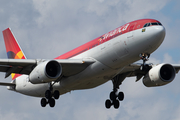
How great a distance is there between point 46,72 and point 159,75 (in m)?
10.5

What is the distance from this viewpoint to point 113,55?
30.0 m

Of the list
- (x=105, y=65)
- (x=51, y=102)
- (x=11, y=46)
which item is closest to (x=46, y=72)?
(x=105, y=65)

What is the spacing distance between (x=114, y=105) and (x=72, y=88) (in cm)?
512

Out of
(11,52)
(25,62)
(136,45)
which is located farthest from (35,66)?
(11,52)

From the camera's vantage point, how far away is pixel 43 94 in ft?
123

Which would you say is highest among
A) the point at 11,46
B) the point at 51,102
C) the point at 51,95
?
the point at 11,46

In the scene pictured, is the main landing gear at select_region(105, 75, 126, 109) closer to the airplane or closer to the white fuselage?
the airplane

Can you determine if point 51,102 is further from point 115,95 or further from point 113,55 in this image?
point 113,55

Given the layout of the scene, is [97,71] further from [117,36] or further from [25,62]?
[25,62]

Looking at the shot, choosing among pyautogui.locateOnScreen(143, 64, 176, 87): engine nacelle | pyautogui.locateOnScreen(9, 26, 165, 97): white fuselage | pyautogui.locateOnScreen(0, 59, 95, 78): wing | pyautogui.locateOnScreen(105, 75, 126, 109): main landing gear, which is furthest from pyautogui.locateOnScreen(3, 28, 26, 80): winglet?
pyautogui.locateOnScreen(143, 64, 176, 87): engine nacelle

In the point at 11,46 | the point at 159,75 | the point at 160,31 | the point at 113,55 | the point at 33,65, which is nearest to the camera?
the point at 160,31

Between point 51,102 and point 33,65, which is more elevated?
point 33,65

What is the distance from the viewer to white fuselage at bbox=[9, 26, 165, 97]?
28.6 metres

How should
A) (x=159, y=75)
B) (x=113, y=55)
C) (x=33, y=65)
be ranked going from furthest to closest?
(x=159, y=75), (x=33, y=65), (x=113, y=55)
